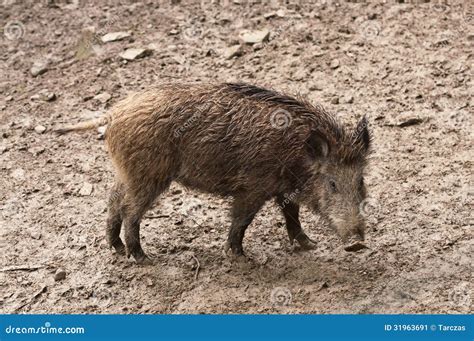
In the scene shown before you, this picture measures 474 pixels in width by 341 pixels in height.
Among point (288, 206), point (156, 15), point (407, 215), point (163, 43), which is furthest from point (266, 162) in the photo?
point (156, 15)

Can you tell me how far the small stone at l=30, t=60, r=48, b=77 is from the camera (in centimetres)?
918

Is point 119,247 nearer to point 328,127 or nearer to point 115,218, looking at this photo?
point 115,218

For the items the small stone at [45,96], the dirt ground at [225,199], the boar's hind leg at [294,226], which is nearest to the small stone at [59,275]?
Answer: the dirt ground at [225,199]

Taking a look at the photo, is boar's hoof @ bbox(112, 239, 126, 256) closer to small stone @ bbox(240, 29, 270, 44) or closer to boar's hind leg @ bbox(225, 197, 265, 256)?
boar's hind leg @ bbox(225, 197, 265, 256)

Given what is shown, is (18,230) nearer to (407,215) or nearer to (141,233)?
(141,233)

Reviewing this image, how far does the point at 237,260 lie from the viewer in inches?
247

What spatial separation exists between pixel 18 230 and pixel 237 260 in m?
2.15

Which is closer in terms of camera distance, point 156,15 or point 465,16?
point 465,16

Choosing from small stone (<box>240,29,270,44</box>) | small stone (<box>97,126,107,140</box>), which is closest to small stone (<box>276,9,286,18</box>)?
small stone (<box>240,29,270,44</box>)

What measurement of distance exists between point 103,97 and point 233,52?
164 cm

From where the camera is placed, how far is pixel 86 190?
7320mm

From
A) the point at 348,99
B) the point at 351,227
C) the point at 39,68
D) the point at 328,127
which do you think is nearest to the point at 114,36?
the point at 39,68

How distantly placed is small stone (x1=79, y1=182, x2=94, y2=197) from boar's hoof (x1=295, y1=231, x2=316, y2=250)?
7.26 ft

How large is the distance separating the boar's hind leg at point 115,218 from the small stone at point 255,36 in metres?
3.41
